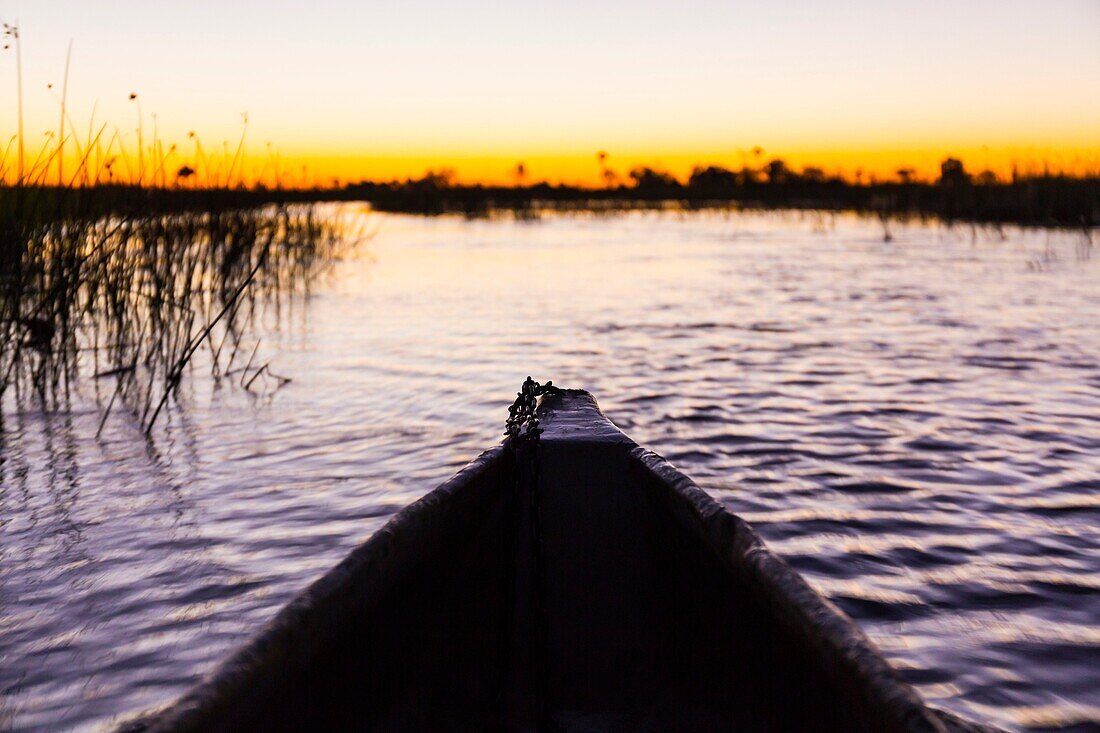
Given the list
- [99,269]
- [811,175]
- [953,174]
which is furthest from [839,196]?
[99,269]

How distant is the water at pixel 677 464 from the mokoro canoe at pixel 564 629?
0.73m

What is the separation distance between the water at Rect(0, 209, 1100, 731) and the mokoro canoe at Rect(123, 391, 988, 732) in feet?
2.41

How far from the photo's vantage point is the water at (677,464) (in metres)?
Answer: 3.28

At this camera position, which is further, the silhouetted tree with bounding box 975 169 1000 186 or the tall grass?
the silhouetted tree with bounding box 975 169 1000 186

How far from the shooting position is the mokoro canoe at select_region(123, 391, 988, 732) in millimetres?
1862

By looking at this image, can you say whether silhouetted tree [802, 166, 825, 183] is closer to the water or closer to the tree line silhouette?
the tree line silhouette

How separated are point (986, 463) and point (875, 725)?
4.24 metres

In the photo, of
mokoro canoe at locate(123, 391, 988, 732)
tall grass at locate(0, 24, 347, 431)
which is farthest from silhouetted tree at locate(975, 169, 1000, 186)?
mokoro canoe at locate(123, 391, 988, 732)

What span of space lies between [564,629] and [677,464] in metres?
2.88

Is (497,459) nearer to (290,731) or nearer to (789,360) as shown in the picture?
(290,731)

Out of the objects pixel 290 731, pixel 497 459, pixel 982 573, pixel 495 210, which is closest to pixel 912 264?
pixel 982 573

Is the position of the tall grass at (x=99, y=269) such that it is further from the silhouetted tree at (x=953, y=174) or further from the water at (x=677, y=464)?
the silhouetted tree at (x=953, y=174)

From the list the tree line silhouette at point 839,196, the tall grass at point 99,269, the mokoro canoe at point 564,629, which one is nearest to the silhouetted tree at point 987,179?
the tree line silhouette at point 839,196

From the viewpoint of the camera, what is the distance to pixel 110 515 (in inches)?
191
